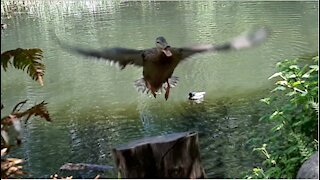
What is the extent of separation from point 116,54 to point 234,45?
0.70 ft

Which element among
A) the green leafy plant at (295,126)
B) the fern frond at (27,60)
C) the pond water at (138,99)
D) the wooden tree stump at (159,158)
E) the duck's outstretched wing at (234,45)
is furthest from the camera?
→ the pond water at (138,99)

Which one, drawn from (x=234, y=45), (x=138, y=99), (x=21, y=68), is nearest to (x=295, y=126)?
(x=21, y=68)

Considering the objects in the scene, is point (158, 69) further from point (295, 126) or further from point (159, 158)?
point (295, 126)

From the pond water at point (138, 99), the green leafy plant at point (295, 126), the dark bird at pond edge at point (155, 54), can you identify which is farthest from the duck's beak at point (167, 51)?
the pond water at point (138, 99)

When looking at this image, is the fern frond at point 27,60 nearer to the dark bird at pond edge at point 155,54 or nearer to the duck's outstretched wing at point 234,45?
the dark bird at pond edge at point 155,54

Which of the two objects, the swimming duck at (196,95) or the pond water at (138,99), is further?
the swimming duck at (196,95)

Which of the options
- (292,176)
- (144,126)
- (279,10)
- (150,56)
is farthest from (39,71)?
(279,10)

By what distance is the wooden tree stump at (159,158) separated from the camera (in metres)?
1.01

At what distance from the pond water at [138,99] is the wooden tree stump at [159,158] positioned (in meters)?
2.55

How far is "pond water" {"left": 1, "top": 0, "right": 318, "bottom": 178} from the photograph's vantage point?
14.7 ft

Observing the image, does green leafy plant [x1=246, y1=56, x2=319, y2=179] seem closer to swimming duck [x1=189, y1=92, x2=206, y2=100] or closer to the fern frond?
the fern frond

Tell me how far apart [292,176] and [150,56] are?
156 cm

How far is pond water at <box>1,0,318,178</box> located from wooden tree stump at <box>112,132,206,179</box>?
8.38 ft

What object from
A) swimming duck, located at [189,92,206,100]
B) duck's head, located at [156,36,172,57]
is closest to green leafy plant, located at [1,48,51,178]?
duck's head, located at [156,36,172,57]
